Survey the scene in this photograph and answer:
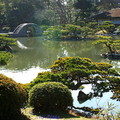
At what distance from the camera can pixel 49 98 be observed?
5922 mm

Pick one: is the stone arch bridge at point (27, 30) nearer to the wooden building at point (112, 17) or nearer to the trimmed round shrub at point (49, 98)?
the wooden building at point (112, 17)

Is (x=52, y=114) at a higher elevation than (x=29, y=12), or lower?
lower

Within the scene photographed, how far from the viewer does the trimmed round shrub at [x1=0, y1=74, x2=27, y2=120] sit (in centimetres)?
442

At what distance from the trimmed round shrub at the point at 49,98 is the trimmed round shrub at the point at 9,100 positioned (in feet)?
3.93

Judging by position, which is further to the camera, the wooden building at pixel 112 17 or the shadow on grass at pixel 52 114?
the wooden building at pixel 112 17

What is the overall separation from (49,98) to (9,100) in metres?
1.62

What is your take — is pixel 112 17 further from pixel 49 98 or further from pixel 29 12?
pixel 49 98

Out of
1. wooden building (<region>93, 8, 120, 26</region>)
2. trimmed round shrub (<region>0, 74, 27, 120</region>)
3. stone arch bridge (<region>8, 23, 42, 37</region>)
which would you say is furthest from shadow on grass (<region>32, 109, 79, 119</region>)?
wooden building (<region>93, 8, 120, 26</region>)

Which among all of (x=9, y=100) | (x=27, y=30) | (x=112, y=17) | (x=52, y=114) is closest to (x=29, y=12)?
(x=27, y=30)

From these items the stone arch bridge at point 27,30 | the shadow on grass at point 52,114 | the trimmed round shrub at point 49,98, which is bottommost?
the stone arch bridge at point 27,30

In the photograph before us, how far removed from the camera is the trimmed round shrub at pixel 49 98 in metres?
5.93

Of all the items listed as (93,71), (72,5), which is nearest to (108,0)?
(72,5)

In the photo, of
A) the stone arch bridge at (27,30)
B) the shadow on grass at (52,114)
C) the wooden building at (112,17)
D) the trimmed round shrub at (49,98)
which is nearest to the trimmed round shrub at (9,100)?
the shadow on grass at (52,114)

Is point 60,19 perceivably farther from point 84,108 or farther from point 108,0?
point 84,108
